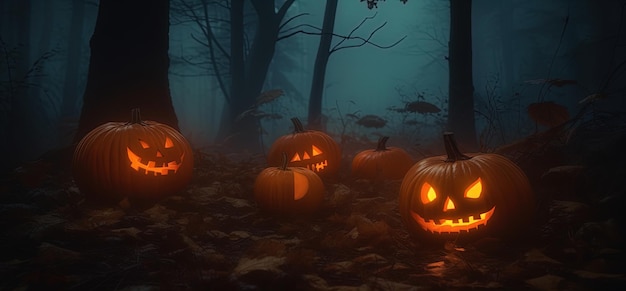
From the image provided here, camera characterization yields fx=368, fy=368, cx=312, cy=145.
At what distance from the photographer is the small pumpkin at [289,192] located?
3.34 m

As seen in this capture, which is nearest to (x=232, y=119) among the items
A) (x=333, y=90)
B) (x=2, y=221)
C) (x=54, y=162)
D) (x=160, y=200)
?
(x=54, y=162)

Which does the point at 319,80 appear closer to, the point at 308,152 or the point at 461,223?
the point at 308,152

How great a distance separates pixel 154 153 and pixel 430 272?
8.45 ft

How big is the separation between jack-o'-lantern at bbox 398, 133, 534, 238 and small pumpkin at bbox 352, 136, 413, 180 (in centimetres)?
191

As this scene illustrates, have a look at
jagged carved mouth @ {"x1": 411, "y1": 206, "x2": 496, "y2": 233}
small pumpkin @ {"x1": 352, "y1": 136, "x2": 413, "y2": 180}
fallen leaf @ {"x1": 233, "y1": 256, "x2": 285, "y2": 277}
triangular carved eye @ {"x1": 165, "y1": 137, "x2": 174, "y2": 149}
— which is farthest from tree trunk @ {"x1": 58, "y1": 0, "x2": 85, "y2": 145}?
jagged carved mouth @ {"x1": 411, "y1": 206, "x2": 496, "y2": 233}

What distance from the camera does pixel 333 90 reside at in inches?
4104

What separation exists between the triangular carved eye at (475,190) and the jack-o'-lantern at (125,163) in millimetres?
2639

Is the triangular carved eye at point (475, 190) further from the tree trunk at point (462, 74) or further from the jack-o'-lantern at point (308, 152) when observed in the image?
the tree trunk at point (462, 74)

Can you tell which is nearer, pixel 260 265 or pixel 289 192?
pixel 260 265

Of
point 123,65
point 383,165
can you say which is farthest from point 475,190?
point 123,65

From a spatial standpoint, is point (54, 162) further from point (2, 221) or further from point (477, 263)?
point (477, 263)

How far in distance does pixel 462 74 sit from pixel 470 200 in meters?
4.04

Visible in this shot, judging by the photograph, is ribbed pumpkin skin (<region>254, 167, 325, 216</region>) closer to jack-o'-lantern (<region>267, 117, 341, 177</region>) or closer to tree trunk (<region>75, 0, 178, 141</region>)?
jack-o'-lantern (<region>267, 117, 341, 177</region>)

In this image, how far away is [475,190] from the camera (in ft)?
8.64
